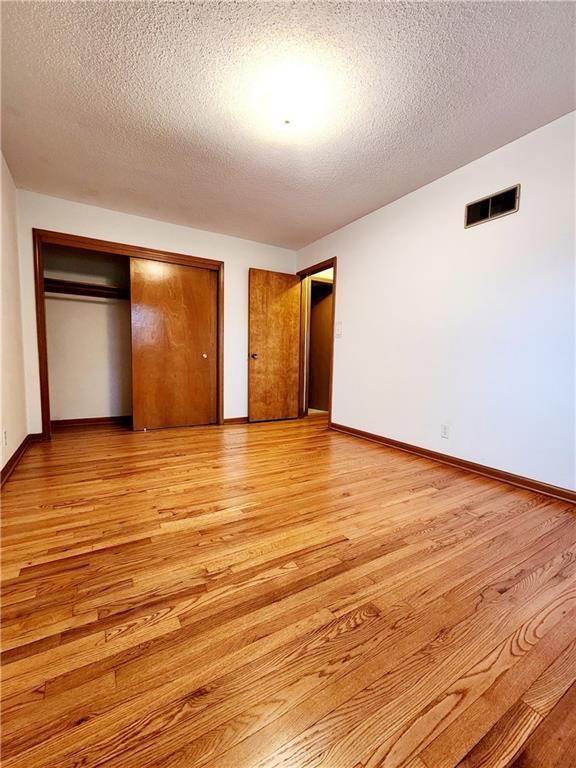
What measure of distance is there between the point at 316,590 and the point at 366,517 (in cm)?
67

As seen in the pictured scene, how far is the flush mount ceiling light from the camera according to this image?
65.7 inches

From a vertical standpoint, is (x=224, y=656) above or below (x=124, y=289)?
below

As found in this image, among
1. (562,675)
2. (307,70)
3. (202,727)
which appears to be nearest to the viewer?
(202,727)

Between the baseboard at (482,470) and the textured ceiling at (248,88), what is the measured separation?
96.4 inches

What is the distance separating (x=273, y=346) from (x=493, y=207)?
289 cm

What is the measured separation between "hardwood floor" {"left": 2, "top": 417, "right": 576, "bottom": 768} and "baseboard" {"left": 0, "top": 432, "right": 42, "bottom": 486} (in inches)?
7.7

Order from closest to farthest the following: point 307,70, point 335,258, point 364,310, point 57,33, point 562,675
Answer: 1. point 562,675
2. point 57,33
3. point 307,70
4. point 364,310
5. point 335,258

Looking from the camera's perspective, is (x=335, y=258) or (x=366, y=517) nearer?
(x=366, y=517)

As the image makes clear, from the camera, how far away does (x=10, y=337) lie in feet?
8.48

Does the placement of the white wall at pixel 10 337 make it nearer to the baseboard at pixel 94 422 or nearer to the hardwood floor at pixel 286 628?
the hardwood floor at pixel 286 628

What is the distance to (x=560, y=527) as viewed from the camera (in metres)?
1.72

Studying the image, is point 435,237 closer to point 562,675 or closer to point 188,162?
point 188,162

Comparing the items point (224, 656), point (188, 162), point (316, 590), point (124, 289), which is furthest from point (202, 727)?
point (124, 289)

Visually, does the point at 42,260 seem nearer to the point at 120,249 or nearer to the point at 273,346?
the point at 120,249
